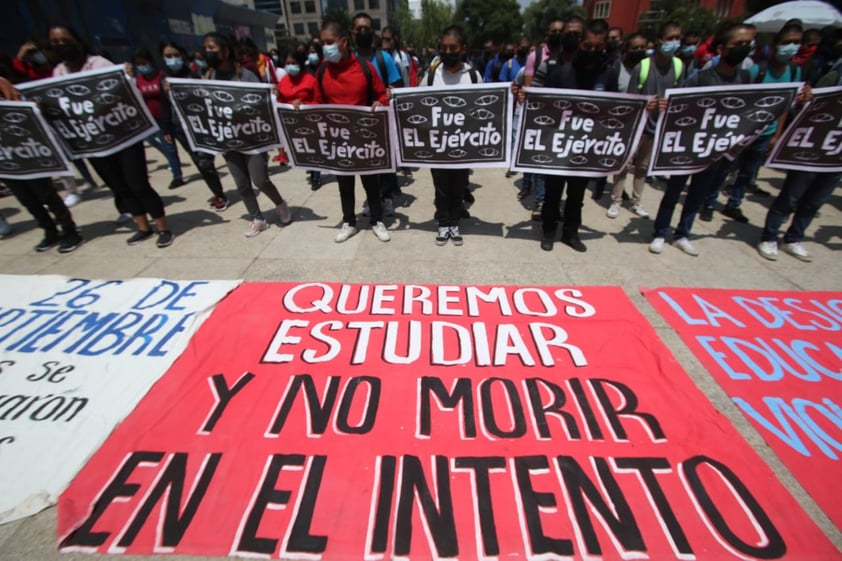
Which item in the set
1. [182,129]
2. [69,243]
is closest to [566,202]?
[182,129]

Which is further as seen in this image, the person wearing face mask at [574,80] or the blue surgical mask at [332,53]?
the blue surgical mask at [332,53]

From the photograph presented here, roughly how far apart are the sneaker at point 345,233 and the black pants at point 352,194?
2.0 inches

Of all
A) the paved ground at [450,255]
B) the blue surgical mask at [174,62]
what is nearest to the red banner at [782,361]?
the paved ground at [450,255]

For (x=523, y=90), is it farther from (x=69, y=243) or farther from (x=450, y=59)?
(x=69, y=243)

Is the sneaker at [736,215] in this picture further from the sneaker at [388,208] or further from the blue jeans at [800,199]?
the sneaker at [388,208]

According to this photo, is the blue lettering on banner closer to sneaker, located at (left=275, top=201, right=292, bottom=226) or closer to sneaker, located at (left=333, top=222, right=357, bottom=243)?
sneaker, located at (left=333, top=222, right=357, bottom=243)

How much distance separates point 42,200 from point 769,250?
27.0 ft

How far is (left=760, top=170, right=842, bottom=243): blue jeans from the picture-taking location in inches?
159

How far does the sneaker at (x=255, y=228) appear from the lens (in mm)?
4961

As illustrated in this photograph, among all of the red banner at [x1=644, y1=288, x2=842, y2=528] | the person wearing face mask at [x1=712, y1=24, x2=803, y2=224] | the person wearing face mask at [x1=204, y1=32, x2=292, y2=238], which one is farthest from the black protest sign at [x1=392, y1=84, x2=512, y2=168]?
the person wearing face mask at [x1=712, y1=24, x2=803, y2=224]

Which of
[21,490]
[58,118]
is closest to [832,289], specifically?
[21,490]

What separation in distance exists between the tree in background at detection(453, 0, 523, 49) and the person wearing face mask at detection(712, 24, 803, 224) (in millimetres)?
61228

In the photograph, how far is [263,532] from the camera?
1881 mm

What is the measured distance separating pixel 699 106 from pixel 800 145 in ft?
3.78
